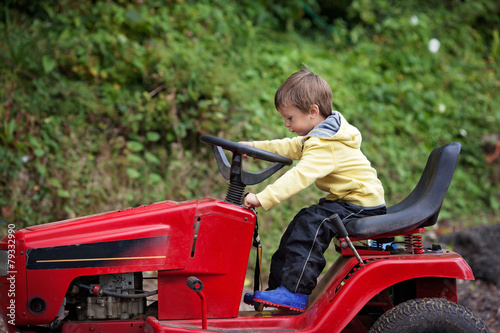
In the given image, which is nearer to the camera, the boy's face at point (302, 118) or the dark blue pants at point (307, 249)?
the dark blue pants at point (307, 249)

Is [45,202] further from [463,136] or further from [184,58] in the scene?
[463,136]

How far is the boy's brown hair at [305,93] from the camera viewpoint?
300cm

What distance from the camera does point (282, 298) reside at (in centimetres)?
279

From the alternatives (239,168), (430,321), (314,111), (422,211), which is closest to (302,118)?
(314,111)

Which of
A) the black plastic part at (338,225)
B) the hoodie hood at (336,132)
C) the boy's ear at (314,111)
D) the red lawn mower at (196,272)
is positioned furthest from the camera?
the boy's ear at (314,111)

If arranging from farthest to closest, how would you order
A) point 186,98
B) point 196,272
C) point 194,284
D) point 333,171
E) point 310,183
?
point 186,98, point 333,171, point 310,183, point 196,272, point 194,284

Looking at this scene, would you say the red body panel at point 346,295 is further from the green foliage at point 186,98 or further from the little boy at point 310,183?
the green foliage at point 186,98

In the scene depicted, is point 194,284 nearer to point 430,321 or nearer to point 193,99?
point 430,321

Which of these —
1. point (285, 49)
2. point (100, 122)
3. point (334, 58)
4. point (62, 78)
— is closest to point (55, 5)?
point (62, 78)

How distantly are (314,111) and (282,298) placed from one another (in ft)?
3.40

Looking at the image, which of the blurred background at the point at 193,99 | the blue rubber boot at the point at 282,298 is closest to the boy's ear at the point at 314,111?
the blue rubber boot at the point at 282,298

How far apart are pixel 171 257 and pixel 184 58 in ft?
11.5

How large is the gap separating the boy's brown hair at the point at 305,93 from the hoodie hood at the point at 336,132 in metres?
0.11

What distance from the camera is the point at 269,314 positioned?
9.66 ft
